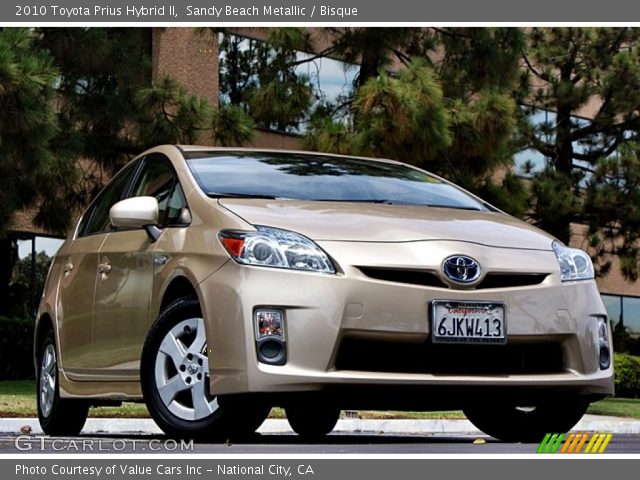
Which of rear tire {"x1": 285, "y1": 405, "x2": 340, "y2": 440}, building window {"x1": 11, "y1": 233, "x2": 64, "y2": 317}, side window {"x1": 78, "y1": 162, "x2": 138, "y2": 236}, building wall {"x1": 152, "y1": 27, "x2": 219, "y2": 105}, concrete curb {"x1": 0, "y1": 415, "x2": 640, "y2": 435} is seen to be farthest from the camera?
building wall {"x1": 152, "y1": 27, "x2": 219, "y2": 105}

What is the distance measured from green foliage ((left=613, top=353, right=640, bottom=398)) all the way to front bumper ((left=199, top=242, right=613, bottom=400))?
19.7 m

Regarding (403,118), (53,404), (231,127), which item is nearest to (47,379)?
(53,404)

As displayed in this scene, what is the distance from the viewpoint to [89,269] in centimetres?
741

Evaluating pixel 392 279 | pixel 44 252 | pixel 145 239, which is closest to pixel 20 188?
pixel 44 252

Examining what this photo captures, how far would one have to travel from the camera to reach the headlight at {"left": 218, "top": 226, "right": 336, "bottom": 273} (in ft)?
18.6

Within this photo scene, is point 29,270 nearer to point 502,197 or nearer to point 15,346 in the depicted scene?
point 15,346

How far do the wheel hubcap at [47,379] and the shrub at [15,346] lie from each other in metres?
Result: 12.2

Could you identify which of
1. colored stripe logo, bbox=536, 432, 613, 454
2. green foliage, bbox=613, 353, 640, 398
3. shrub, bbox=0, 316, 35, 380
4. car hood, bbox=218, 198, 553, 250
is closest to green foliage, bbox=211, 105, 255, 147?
shrub, bbox=0, 316, 35, 380

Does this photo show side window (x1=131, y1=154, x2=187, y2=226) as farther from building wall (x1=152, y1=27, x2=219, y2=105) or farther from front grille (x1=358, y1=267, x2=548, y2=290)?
building wall (x1=152, y1=27, x2=219, y2=105)

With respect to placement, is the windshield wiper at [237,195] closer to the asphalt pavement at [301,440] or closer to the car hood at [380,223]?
the car hood at [380,223]

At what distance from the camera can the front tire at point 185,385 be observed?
19.2 feet

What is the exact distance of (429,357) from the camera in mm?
5762

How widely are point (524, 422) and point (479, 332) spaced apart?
1.51 metres
